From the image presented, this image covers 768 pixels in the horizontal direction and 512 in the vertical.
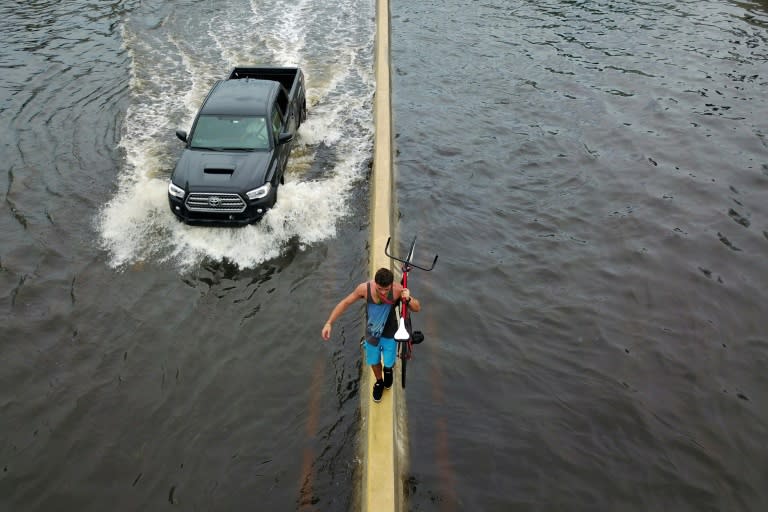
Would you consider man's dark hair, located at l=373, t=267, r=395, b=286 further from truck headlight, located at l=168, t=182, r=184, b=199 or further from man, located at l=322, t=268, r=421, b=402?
truck headlight, located at l=168, t=182, r=184, b=199

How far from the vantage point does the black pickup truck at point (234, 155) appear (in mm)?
10008

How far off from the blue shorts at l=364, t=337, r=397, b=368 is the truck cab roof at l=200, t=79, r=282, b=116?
21.5ft

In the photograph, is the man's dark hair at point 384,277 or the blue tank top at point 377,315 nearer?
the man's dark hair at point 384,277

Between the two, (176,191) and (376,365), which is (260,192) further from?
(376,365)

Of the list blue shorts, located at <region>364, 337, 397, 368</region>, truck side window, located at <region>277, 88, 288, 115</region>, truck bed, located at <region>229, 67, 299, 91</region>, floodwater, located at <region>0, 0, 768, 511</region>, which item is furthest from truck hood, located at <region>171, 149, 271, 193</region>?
blue shorts, located at <region>364, 337, 397, 368</region>

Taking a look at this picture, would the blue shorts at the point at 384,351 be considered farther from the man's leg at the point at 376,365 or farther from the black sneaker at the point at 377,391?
the black sneaker at the point at 377,391

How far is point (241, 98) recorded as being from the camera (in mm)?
11867

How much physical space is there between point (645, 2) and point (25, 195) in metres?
22.4

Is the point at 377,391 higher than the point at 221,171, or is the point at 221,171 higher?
the point at 221,171

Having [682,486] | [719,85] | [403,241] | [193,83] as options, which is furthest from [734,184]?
[193,83]

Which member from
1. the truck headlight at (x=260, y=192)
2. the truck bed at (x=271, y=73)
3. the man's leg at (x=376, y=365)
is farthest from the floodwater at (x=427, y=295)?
the truck bed at (x=271, y=73)

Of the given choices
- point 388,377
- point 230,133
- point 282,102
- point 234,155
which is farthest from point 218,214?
point 388,377

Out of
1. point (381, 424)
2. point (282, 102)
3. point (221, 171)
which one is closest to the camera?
point (381, 424)

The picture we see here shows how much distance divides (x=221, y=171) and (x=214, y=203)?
27.0 inches
